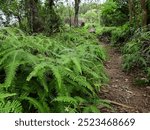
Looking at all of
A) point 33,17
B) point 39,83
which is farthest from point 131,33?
point 39,83

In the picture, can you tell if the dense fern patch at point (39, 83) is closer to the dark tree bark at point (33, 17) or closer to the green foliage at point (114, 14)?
the dark tree bark at point (33, 17)

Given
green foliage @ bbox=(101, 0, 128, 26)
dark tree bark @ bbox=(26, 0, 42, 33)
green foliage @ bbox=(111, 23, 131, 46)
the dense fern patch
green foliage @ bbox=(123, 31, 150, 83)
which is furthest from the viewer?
green foliage @ bbox=(101, 0, 128, 26)

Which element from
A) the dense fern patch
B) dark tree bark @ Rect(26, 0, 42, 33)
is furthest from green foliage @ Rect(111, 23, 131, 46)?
the dense fern patch

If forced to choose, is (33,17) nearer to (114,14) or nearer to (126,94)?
(126,94)

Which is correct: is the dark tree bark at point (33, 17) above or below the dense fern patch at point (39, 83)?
above

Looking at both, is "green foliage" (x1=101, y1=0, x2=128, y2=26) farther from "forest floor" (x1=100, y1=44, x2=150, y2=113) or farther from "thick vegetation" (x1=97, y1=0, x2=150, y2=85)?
"forest floor" (x1=100, y1=44, x2=150, y2=113)

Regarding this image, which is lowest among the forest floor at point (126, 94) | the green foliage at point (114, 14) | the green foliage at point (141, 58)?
the forest floor at point (126, 94)

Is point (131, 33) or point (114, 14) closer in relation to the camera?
point (131, 33)

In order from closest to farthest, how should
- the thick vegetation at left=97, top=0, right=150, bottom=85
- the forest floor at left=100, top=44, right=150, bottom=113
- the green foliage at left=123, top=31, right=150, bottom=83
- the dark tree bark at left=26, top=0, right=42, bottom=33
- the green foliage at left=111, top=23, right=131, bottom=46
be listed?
1. the forest floor at left=100, top=44, right=150, bottom=113
2. the green foliage at left=123, top=31, right=150, bottom=83
3. the thick vegetation at left=97, top=0, right=150, bottom=85
4. the dark tree bark at left=26, top=0, right=42, bottom=33
5. the green foliage at left=111, top=23, right=131, bottom=46

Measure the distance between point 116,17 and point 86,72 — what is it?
44.2 ft

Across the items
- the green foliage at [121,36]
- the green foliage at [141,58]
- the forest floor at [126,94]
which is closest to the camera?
the forest floor at [126,94]

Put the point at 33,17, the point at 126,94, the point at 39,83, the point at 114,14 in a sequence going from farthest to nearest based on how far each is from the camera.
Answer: the point at 114,14
the point at 33,17
the point at 126,94
the point at 39,83

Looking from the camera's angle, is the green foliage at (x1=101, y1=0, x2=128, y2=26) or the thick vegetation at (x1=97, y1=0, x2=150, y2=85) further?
the green foliage at (x1=101, y1=0, x2=128, y2=26)

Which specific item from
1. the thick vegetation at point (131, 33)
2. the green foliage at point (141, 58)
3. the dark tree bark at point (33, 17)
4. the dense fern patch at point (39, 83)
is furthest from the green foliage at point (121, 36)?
the dense fern patch at point (39, 83)
